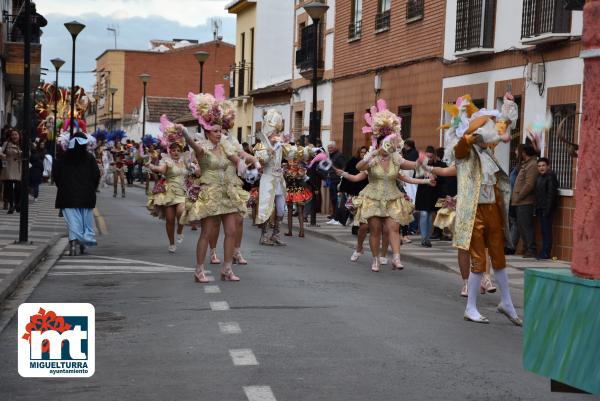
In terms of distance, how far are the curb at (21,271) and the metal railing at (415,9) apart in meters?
11.8

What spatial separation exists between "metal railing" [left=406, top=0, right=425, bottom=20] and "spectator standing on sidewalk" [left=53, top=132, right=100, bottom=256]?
12.0 meters

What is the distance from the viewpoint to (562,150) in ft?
60.6

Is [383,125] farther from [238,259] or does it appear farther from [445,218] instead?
[238,259]

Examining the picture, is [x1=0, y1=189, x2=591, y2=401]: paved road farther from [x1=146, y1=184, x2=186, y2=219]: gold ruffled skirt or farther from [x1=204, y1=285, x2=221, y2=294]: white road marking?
[x1=146, y1=184, x2=186, y2=219]: gold ruffled skirt

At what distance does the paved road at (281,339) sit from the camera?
271 inches

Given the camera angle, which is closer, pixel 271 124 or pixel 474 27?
pixel 271 124

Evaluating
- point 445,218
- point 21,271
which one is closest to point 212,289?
point 21,271

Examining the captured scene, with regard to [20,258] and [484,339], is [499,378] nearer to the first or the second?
[484,339]

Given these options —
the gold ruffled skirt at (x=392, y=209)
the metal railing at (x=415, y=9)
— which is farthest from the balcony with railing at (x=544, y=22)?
the metal railing at (x=415, y=9)

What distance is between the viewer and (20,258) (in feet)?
48.2

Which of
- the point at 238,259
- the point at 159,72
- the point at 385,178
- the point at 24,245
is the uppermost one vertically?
the point at 159,72

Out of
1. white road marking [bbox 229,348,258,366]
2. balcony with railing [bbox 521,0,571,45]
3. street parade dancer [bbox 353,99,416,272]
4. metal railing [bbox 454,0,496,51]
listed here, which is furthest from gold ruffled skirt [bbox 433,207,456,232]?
metal railing [bbox 454,0,496,51]

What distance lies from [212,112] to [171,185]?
5.01 meters

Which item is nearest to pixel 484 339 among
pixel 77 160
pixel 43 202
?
pixel 77 160
